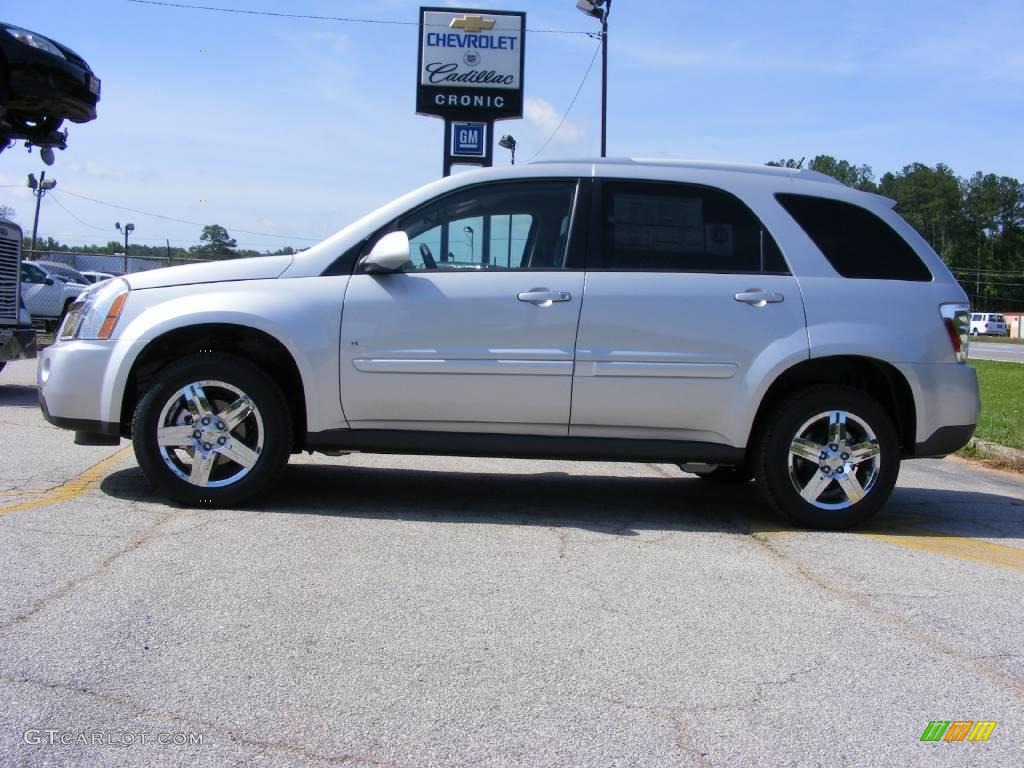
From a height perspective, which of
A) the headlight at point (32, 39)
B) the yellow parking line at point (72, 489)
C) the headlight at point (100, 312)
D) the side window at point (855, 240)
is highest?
the headlight at point (32, 39)

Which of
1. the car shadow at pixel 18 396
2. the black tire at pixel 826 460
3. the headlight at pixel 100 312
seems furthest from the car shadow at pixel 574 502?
the car shadow at pixel 18 396

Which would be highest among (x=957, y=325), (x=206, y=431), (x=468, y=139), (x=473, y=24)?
(x=473, y=24)

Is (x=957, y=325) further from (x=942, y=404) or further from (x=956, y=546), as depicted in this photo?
(x=956, y=546)

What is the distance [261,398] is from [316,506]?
0.72 meters

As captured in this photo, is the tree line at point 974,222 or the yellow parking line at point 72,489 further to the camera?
the tree line at point 974,222

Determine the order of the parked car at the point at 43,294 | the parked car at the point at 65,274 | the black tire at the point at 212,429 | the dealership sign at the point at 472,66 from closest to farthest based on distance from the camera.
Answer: the black tire at the point at 212,429 < the dealership sign at the point at 472,66 < the parked car at the point at 43,294 < the parked car at the point at 65,274

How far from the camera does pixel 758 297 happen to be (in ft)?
16.8

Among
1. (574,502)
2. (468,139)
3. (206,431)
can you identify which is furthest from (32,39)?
(468,139)

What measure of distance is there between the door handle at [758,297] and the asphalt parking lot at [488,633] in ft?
4.12

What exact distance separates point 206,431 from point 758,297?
3.04 m

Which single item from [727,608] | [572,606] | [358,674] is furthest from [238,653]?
[727,608]

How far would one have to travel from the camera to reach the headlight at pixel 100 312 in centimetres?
512

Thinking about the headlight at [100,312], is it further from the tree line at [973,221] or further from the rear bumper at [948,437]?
the tree line at [973,221]

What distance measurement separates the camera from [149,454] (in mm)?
5055
